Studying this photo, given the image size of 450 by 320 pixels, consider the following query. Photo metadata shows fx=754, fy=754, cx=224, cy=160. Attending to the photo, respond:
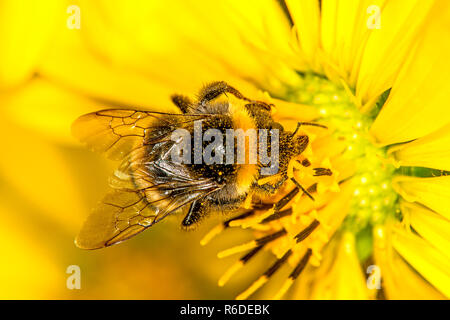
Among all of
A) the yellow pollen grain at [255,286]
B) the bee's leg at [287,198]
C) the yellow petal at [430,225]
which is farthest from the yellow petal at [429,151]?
the yellow pollen grain at [255,286]

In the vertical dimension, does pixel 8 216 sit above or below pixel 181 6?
below

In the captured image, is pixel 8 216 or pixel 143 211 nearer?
pixel 143 211

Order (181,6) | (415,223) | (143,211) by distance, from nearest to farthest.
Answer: (143,211), (415,223), (181,6)

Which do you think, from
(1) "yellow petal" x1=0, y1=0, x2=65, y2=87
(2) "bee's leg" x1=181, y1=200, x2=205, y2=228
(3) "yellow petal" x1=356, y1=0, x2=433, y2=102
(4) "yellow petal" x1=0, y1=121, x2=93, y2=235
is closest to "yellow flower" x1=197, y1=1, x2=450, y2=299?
(3) "yellow petal" x1=356, y1=0, x2=433, y2=102

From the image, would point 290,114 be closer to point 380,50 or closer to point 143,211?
point 380,50

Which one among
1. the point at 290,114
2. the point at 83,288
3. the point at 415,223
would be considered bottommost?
the point at 83,288

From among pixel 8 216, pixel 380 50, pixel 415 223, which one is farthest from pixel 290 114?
pixel 8 216

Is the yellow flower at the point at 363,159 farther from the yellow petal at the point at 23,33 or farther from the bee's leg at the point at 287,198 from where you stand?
the yellow petal at the point at 23,33

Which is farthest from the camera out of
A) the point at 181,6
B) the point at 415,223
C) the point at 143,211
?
the point at 181,6
